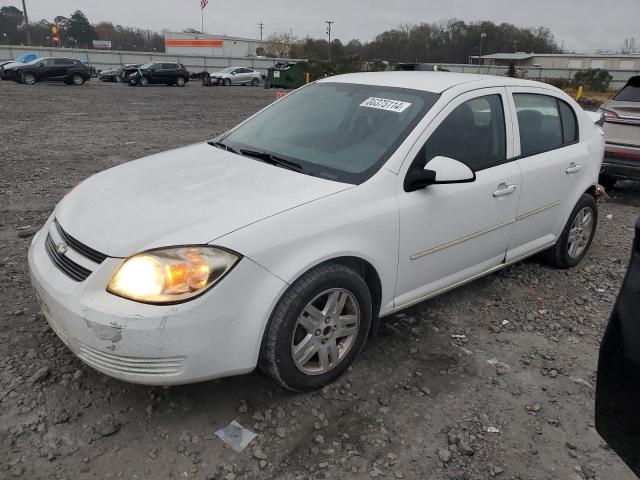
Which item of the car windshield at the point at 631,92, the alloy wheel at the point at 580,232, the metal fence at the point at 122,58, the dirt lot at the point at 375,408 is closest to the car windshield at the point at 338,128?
the dirt lot at the point at 375,408

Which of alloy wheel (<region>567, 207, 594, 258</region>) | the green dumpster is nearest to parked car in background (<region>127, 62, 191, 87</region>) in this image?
the green dumpster

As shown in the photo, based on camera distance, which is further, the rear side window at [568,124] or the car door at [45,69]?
the car door at [45,69]

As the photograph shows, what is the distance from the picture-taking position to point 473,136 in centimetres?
341

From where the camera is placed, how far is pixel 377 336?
3434 mm

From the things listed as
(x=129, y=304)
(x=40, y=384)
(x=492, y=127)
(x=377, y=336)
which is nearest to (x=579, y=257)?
(x=492, y=127)

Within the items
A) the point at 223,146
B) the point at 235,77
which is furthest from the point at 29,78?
the point at 223,146

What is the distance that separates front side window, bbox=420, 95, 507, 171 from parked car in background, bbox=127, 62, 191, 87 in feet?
102

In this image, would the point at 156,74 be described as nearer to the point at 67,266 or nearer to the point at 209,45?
the point at 67,266

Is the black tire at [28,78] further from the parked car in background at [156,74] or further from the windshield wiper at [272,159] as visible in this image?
the windshield wiper at [272,159]

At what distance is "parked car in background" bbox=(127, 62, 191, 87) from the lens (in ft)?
102

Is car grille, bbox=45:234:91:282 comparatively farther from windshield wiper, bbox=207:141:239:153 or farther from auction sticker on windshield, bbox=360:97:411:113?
auction sticker on windshield, bbox=360:97:411:113

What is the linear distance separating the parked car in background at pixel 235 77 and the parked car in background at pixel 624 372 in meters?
36.4

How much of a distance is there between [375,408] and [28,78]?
1202 inches

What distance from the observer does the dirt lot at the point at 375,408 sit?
2359mm
